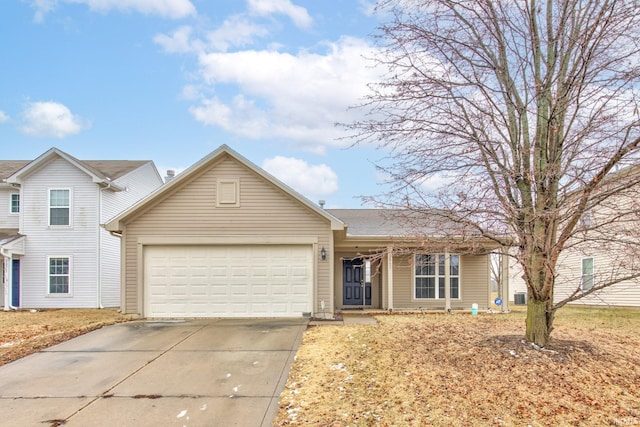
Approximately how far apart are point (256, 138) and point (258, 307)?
742 cm

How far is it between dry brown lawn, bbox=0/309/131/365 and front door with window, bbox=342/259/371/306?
7897 millimetres

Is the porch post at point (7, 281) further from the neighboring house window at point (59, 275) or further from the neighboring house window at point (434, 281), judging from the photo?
the neighboring house window at point (434, 281)

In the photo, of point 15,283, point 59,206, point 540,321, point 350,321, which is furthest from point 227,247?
point 15,283

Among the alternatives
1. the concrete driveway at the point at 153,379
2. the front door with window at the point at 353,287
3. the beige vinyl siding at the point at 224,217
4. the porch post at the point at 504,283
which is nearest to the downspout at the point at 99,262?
the beige vinyl siding at the point at 224,217

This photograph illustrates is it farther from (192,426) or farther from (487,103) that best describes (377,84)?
(192,426)

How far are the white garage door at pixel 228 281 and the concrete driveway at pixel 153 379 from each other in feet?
7.10

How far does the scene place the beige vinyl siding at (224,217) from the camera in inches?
503

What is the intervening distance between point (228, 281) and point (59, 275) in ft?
28.2

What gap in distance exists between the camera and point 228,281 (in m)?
12.8

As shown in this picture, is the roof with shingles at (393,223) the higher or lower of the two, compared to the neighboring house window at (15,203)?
lower

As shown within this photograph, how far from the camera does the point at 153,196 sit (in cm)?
1257

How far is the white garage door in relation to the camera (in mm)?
12703

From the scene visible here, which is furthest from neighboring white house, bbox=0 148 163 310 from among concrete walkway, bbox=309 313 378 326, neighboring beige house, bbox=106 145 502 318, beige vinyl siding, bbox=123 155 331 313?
concrete walkway, bbox=309 313 378 326

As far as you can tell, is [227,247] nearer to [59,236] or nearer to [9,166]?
[59,236]
